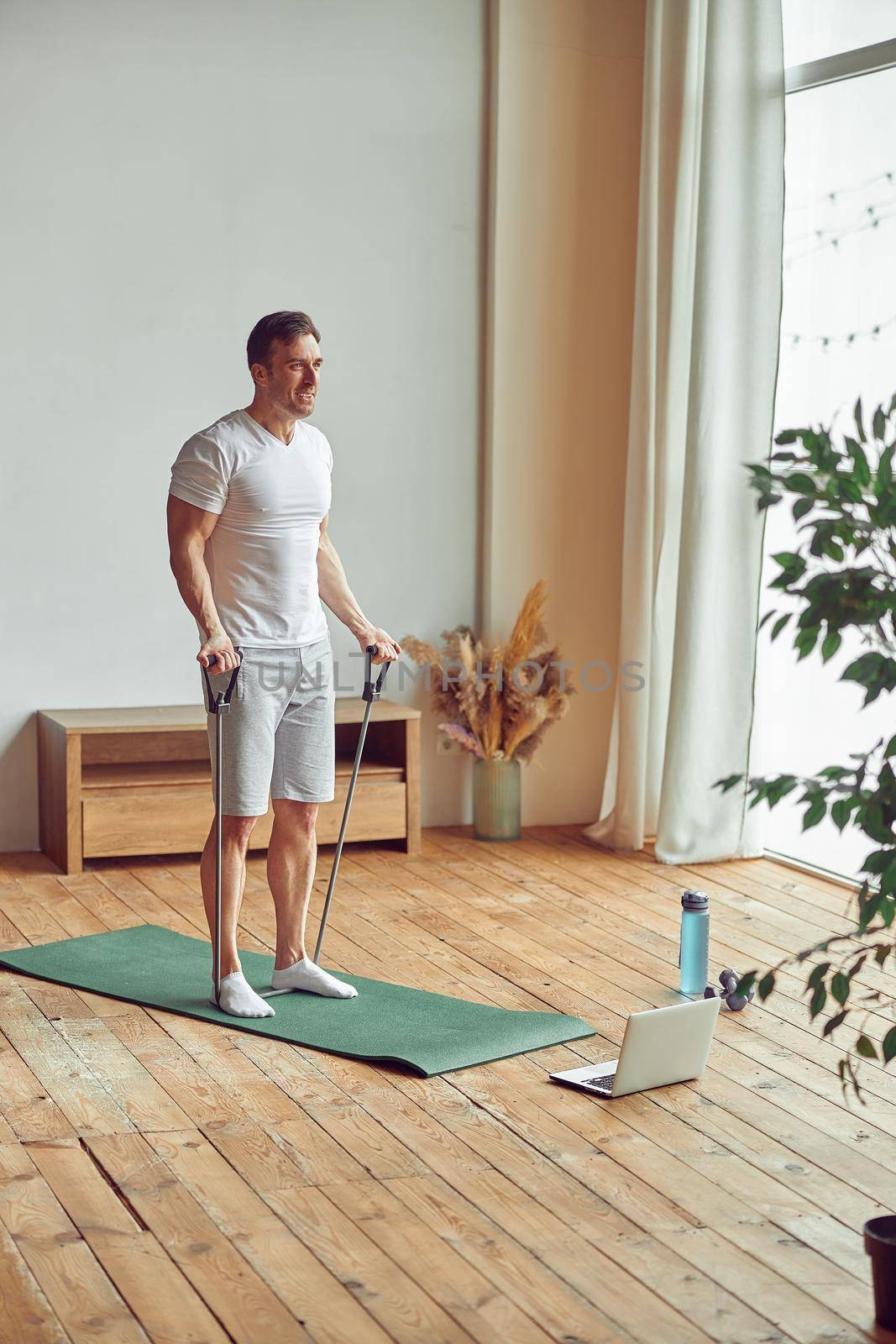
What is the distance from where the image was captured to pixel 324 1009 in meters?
3.54

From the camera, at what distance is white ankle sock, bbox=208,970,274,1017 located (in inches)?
137

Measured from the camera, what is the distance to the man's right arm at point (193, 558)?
3350 mm

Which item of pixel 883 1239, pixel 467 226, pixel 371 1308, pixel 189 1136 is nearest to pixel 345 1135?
pixel 189 1136

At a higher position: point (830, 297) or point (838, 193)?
point (838, 193)

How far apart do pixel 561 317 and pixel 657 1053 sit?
121 inches

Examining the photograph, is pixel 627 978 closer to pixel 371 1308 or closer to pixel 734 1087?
pixel 734 1087

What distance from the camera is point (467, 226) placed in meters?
5.39

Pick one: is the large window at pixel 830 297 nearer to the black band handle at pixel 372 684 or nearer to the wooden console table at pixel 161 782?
the wooden console table at pixel 161 782

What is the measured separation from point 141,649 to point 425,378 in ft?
4.30

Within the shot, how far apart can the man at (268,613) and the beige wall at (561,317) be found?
6.23 feet

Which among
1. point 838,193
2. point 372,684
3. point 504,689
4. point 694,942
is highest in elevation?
point 838,193

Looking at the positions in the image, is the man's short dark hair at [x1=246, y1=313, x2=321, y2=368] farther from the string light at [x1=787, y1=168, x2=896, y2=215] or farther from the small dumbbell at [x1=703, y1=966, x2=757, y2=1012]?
the string light at [x1=787, y1=168, x2=896, y2=215]

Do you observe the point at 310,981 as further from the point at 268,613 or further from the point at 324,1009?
the point at 268,613

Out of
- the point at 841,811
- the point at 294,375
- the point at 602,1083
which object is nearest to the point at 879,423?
the point at 841,811
